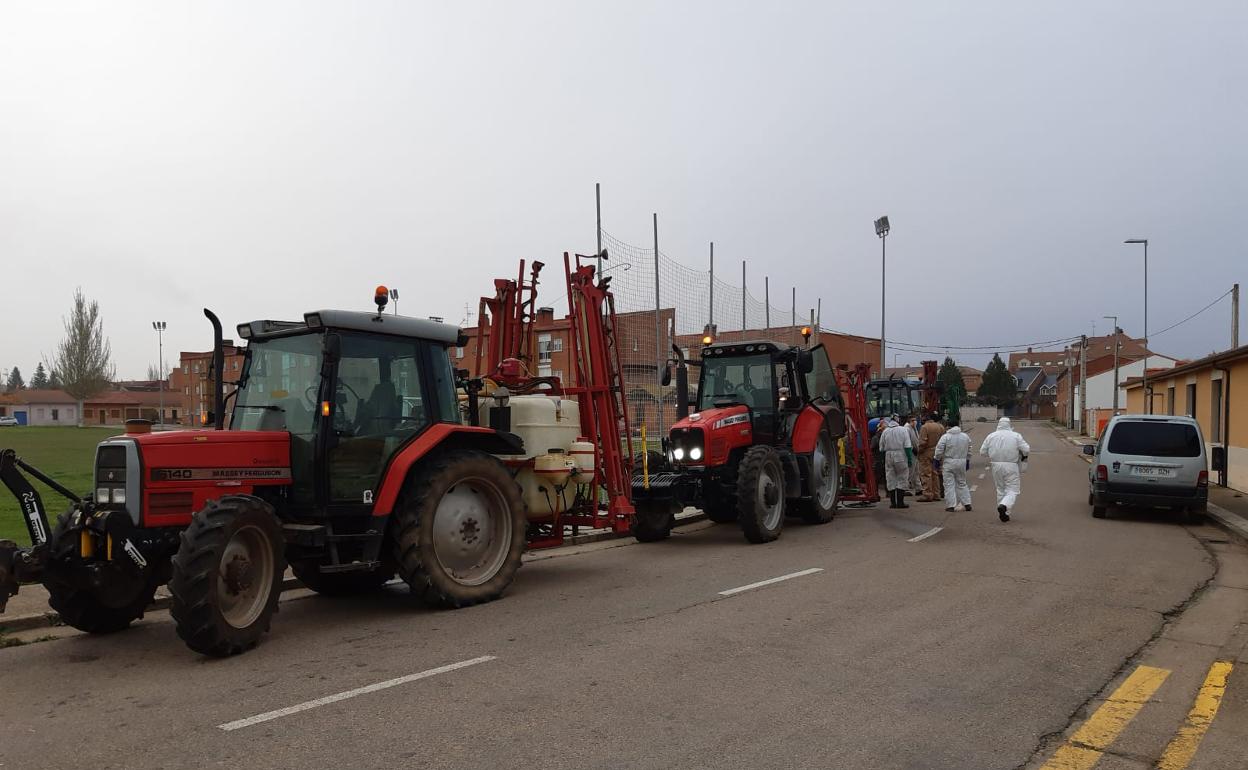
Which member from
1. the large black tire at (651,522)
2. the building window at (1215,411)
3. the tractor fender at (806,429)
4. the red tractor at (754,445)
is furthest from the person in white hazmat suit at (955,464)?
the building window at (1215,411)

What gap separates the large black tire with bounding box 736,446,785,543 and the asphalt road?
1736 mm

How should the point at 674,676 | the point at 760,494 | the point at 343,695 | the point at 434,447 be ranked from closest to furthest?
the point at 343,695 < the point at 674,676 < the point at 434,447 < the point at 760,494

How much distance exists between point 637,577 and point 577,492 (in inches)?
41.9

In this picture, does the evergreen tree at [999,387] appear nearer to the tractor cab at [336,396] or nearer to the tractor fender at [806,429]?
the tractor fender at [806,429]

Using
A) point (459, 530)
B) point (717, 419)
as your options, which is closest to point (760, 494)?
point (717, 419)

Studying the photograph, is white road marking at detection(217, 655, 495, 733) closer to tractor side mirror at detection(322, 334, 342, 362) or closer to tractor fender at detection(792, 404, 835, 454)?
tractor side mirror at detection(322, 334, 342, 362)

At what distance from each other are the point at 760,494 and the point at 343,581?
17.2 ft

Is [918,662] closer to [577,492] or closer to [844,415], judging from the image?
[577,492]

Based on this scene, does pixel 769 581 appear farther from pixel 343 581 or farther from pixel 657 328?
pixel 657 328

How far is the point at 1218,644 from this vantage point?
627cm

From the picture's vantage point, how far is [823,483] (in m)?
13.6

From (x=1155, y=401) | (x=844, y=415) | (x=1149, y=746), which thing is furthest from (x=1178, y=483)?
(x=1155, y=401)

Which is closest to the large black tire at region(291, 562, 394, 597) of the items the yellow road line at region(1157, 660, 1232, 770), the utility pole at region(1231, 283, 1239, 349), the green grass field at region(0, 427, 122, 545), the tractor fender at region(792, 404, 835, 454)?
the green grass field at region(0, 427, 122, 545)

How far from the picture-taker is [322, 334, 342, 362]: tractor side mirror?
21.7ft
